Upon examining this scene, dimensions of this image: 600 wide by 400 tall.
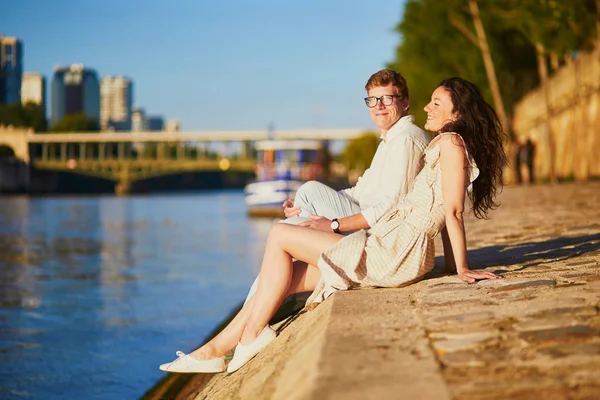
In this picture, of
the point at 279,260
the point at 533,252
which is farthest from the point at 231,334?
the point at 533,252

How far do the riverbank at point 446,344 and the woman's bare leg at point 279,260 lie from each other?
14 centimetres

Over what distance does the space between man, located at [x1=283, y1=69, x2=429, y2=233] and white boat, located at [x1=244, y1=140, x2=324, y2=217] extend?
30.6m

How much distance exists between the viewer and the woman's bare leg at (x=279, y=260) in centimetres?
436

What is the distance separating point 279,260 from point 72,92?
15151 cm

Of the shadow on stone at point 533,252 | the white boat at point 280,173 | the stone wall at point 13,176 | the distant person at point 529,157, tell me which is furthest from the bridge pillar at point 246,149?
the shadow on stone at point 533,252

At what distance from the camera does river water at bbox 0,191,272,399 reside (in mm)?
7137

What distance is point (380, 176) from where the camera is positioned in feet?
16.1

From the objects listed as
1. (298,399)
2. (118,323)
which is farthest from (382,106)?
(118,323)

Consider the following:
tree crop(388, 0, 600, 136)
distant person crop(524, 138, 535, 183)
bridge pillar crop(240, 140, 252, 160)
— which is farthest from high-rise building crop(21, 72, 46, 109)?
distant person crop(524, 138, 535, 183)

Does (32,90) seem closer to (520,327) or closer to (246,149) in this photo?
(246,149)

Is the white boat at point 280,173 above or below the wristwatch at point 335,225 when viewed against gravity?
below

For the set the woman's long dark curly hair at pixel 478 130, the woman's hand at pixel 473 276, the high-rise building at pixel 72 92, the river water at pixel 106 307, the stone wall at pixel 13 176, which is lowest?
the stone wall at pixel 13 176

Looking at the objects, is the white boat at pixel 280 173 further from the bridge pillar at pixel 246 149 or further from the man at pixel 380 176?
the bridge pillar at pixel 246 149

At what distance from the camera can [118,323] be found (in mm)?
9820
